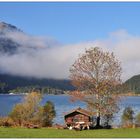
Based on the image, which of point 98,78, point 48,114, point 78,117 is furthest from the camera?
point 48,114

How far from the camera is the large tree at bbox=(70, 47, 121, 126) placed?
40.6 metres

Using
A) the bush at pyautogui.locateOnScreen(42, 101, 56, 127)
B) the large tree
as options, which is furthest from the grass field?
the bush at pyautogui.locateOnScreen(42, 101, 56, 127)

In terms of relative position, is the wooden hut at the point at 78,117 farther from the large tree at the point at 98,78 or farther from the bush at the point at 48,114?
the bush at the point at 48,114

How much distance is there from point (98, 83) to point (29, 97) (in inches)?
1032

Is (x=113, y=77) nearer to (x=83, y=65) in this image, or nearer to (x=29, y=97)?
(x=83, y=65)

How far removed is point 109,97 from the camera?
41094 mm

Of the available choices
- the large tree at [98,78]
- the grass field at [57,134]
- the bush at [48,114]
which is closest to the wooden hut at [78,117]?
the large tree at [98,78]

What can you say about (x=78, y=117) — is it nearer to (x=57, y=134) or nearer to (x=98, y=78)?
(x=98, y=78)

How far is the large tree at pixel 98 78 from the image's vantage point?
4059cm

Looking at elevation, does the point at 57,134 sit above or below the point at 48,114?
below

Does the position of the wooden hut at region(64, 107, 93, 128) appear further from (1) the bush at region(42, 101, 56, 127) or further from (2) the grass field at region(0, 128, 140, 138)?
(1) the bush at region(42, 101, 56, 127)

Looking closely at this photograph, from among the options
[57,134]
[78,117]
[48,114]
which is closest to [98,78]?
[78,117]

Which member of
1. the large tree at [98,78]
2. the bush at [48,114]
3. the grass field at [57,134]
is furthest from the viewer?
the bush at [48,114]

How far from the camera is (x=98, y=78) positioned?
40688mm
